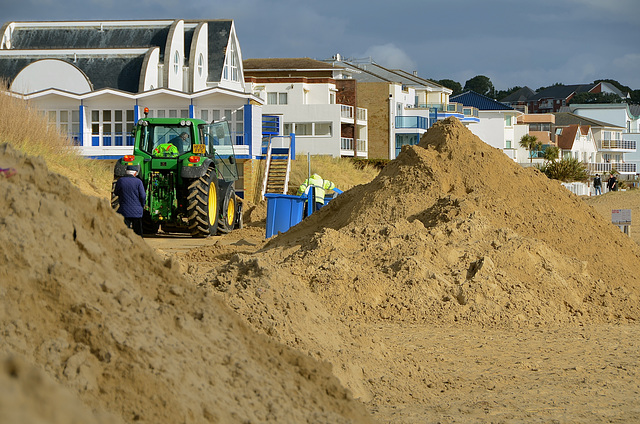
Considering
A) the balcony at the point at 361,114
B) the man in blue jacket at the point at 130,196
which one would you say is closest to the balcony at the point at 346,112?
the balcony at the point at 361,114

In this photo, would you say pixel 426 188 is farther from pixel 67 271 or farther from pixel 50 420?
pixel 50 420

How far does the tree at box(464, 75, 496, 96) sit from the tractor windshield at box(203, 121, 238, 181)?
171048mm

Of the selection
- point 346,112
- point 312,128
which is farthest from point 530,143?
point 312,128

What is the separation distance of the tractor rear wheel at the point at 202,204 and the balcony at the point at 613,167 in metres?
90.4

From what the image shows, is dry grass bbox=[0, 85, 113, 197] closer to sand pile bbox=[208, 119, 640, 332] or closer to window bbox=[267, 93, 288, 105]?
sand pile bbox=[208, 119, 640, 332]

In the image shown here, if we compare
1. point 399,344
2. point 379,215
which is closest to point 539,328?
point 399,344

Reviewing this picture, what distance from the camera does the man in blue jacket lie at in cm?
1377

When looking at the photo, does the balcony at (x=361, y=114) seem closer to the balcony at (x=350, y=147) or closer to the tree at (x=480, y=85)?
the balcony at (x=350, y=147)

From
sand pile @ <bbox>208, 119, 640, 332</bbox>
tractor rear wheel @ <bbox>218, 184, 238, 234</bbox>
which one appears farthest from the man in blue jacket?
tractor rear wheel @ <bbox>218, 184, 238, 234</bbox>

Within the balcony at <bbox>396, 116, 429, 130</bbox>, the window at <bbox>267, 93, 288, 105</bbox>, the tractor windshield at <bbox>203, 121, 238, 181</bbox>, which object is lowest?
the tractor windshield at <bbox>203, 121, 238, 181</bbox>

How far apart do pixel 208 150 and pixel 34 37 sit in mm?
26732

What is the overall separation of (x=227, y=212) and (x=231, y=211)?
704 mm

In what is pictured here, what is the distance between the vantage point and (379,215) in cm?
1275

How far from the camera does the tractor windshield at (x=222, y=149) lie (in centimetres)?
1903
